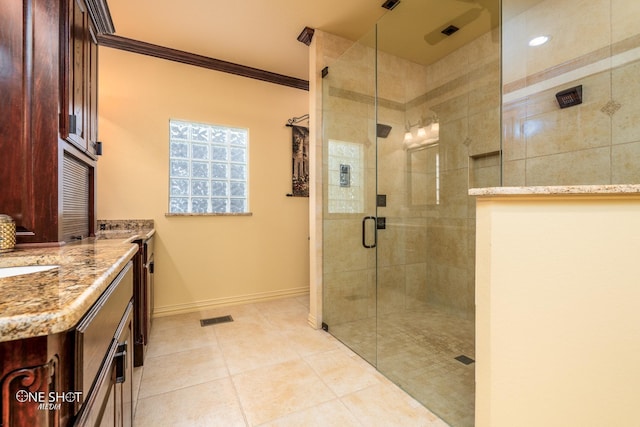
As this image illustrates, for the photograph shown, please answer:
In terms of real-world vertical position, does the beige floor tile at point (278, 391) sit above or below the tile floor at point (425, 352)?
below

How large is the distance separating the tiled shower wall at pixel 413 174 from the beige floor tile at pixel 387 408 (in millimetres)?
818

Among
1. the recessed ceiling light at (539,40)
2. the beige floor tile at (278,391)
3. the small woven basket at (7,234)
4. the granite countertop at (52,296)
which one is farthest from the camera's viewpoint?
the recessed ceiling light at (539,40)

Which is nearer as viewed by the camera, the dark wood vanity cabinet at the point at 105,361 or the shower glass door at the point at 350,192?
the dark wood vanity cabinet at the point at 105,361

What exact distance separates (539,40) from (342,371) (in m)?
2.93

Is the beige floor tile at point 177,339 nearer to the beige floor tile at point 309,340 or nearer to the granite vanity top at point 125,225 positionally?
the beige floor tile at point 309,340

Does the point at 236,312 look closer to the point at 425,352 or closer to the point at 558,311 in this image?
the point at 425,352

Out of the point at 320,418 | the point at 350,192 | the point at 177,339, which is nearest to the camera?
the point at 320,418

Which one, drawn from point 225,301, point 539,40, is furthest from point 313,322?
point 539,40

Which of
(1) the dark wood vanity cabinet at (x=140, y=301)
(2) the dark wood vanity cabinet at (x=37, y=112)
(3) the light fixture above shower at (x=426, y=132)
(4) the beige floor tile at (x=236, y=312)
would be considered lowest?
(4) the beige floor tile at (x=236, y=312)

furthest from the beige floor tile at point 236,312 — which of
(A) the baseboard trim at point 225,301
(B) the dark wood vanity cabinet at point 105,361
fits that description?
(B) the dark wood vanity cabinet at point 105,361

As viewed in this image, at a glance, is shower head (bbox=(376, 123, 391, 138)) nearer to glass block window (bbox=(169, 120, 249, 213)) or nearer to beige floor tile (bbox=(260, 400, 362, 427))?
glass block window (bbox=(169, 120, 249, 213))

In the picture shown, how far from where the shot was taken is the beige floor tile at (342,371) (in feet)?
5.85

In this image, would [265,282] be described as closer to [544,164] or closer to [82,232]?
[82,232]

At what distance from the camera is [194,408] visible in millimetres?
1590
